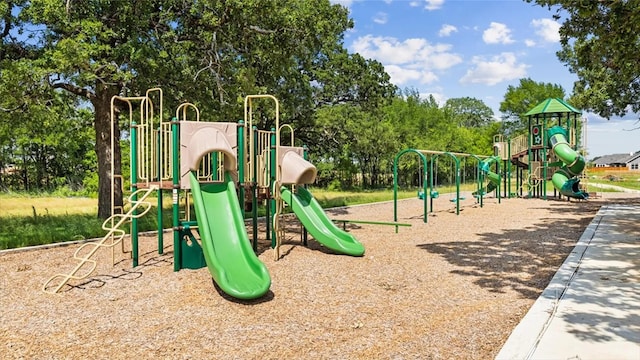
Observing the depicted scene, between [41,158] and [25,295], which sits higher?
[41,158]

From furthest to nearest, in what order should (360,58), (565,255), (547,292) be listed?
(360,58)
(565,255)
(547,292)

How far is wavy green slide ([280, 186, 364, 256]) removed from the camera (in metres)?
8.28

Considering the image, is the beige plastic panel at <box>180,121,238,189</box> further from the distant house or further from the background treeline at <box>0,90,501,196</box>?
the distant house

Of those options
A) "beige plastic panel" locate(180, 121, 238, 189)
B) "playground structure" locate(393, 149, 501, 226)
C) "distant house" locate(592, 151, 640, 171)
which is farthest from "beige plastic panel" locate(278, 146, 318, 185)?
"distant house" locate(592, 151, 640, 171)

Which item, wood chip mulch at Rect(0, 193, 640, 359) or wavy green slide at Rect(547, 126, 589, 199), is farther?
wavy green slide at Rect(547, 126, 589, 199)

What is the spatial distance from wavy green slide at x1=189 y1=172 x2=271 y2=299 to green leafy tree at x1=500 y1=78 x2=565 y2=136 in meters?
50.5

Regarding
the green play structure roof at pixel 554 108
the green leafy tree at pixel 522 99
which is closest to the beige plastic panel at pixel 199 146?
the green play structure roof at pixel 554 108

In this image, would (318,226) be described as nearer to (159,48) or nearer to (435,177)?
(159,48)

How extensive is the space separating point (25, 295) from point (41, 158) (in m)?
35.6

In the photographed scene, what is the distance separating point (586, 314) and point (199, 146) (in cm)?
543

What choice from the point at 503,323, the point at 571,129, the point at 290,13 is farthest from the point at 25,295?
the point at 571,129

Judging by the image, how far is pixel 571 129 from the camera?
2356cm

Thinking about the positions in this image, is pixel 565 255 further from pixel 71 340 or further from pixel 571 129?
pixel 571 129

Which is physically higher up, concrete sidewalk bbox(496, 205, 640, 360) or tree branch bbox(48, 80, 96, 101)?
→ tree branch bbox(48, 80, 96, 101)
